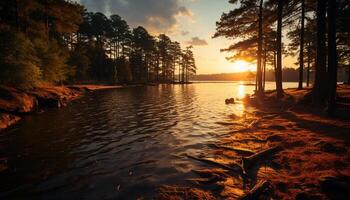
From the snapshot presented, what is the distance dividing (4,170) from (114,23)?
241ft

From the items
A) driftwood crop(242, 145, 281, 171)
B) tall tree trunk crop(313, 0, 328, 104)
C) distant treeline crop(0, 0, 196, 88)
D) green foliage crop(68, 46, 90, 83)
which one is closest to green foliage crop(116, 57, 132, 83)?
distant treeline crop(0, 0, 196, 88)

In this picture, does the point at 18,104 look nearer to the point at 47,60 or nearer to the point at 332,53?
the point at 47,60

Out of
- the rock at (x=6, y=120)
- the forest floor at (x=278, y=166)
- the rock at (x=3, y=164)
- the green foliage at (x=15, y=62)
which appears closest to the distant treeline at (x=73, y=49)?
the green foliage at (x=15, y=62)

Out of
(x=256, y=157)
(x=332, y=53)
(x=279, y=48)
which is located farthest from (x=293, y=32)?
(x=256, y=157)

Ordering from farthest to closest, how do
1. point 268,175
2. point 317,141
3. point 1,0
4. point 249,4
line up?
point 1,0 → point 249,4 → point 317,141 → point 268,175

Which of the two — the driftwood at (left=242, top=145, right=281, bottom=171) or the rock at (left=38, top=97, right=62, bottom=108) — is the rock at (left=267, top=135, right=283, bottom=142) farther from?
the rock at (left=38, top=97, right=62, bottom=108)

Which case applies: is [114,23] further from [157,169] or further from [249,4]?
[157,169]

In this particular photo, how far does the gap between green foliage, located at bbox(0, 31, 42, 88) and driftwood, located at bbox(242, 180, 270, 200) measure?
21.5 m

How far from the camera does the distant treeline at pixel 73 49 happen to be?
19203mm

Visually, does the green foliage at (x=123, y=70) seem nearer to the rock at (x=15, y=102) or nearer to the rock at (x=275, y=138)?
the rock at (x=15, y=102)

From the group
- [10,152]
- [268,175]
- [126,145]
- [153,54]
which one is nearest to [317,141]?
[268,175]

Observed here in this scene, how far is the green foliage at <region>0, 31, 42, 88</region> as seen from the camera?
18.1m

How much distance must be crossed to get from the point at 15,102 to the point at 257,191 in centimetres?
1778

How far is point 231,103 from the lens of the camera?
2412 cm
